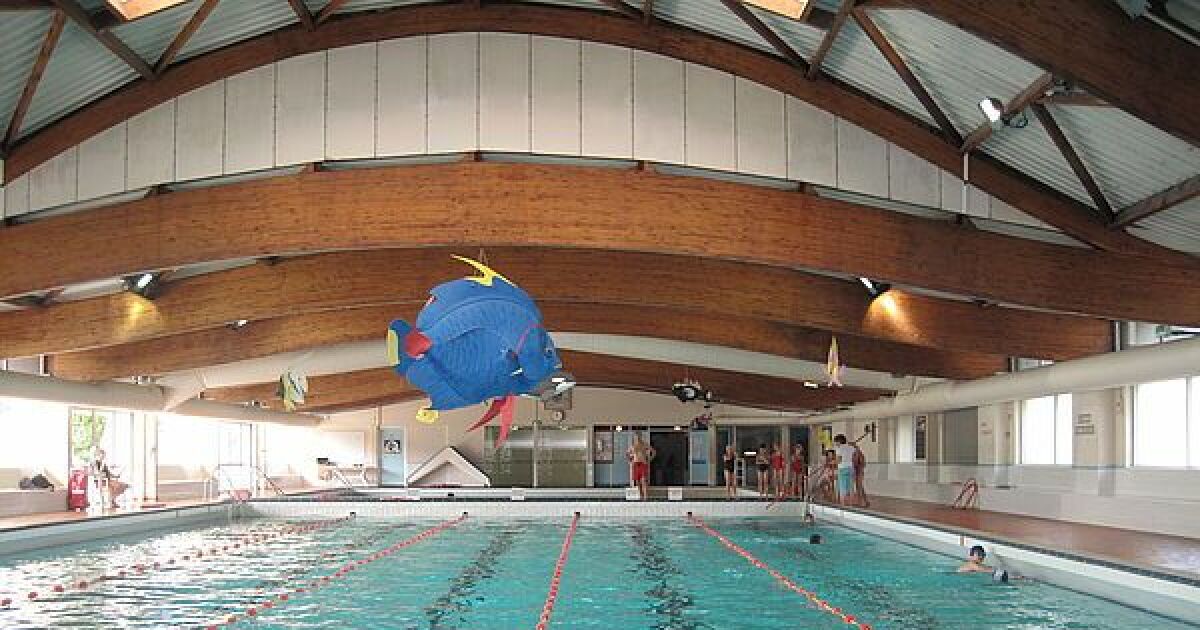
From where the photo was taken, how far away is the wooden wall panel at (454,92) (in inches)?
520

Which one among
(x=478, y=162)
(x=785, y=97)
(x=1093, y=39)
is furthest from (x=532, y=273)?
(x=1093, y=39)

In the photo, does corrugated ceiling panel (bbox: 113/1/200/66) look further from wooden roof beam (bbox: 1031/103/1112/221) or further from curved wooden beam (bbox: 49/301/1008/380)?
curved wooden beam (bbox: 49/301/1008/380)

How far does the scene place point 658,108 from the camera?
1334 centimetres

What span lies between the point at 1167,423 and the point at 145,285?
13.8m

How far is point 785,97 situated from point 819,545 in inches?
257

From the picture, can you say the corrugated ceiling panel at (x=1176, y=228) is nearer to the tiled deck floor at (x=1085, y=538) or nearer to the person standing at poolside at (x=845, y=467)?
the tiled deck floor at (x=1085, y=538)

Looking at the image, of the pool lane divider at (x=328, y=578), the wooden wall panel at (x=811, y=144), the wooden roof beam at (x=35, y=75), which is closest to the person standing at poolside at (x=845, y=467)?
the pool lane divider at (x=328, y=578)

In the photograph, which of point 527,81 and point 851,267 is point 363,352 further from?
point 851,267

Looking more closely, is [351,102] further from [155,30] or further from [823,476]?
[823,476]

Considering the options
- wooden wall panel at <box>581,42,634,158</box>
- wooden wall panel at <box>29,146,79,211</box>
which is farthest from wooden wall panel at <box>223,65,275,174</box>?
wooden wall panel at <box>581,42,634,158</box>

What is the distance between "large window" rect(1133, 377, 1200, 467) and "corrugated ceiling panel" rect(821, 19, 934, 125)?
5.96m

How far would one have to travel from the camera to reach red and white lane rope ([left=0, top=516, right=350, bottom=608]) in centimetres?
1125

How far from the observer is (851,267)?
12969 mm

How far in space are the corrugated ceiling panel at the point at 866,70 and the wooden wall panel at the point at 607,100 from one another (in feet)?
7.21
